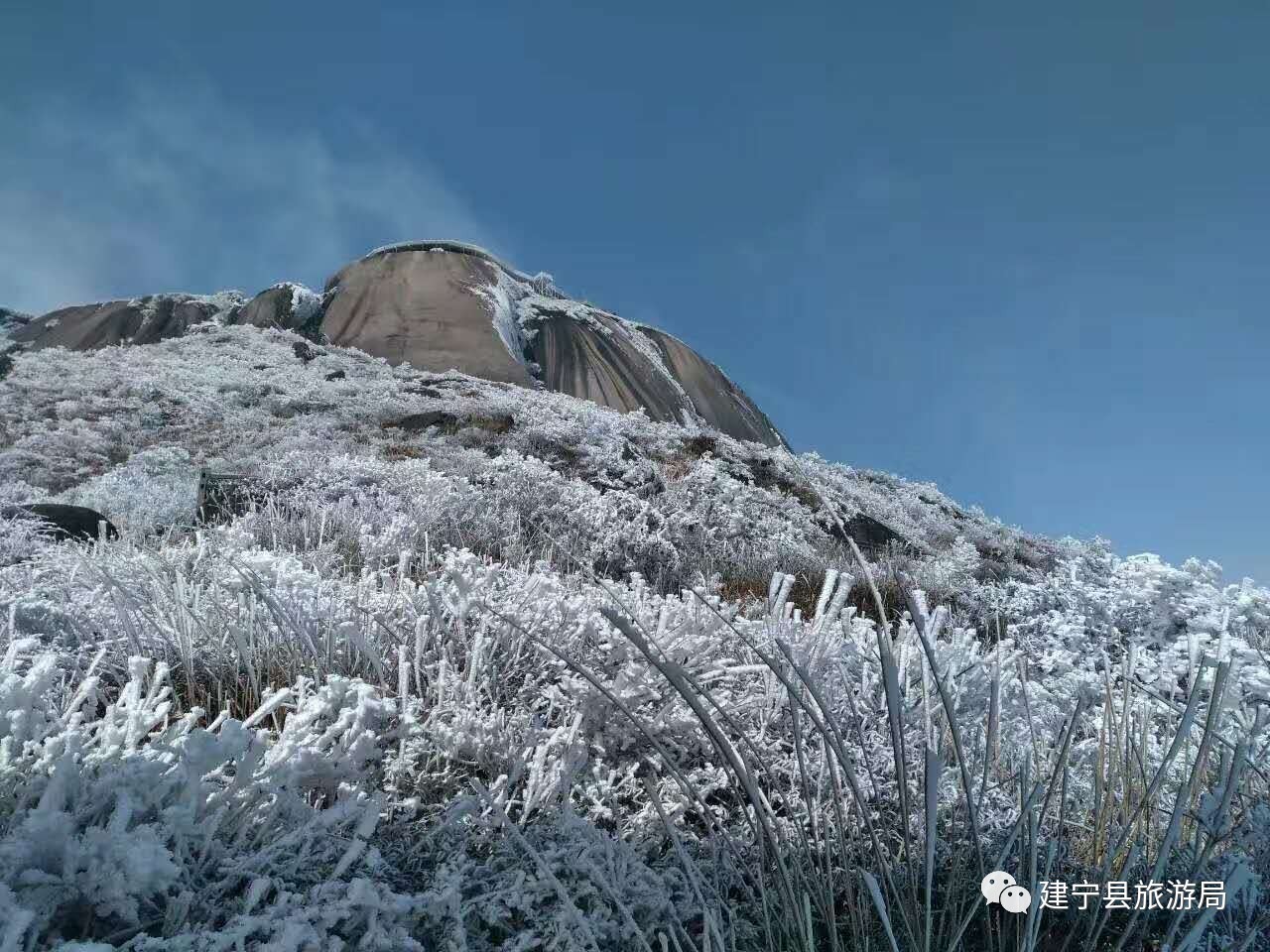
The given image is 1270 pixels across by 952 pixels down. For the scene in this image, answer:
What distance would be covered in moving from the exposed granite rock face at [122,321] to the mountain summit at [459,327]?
63mm

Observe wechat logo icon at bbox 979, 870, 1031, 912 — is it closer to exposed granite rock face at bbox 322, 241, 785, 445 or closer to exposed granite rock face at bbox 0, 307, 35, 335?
exposed granite rock face at bbox 322, 241, 785, 445

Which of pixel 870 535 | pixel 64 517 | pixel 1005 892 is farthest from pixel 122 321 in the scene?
pixel 1005 892

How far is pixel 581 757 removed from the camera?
2.01 m

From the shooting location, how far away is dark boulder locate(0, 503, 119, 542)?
5852 mm

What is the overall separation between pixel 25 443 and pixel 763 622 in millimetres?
11590

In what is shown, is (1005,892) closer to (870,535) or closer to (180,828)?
(180,828)

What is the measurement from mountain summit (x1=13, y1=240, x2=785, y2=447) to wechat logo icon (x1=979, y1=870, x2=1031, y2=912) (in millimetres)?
25360

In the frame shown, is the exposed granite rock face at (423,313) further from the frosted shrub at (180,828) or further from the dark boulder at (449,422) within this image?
the frosted shrub at (180,828)

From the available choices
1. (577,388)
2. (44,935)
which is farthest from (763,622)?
(577,388)

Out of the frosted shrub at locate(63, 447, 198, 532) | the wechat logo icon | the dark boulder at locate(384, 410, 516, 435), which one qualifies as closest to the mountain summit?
the dark boulder at locate(384, 410, 516, 435)

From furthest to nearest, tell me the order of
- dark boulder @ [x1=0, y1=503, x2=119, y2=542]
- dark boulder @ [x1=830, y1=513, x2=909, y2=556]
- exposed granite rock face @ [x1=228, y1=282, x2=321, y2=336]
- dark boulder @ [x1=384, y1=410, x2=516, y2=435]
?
1. exposed granite rock face @ [x1=228, y1=282, x2=321, y2=336]
2. dark boulder @ [x1=384, y1=410, x2=516, y2=435]
3. dark boulder @ [x1=830, y1=513, x2=909, y2=556]
4. dark boulder @ [x1=0, y1=503, x2=119, y2=542]

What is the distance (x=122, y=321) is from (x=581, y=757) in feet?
124

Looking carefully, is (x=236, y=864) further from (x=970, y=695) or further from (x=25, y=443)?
(x=25, y=443)

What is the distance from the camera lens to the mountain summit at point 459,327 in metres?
28.0
